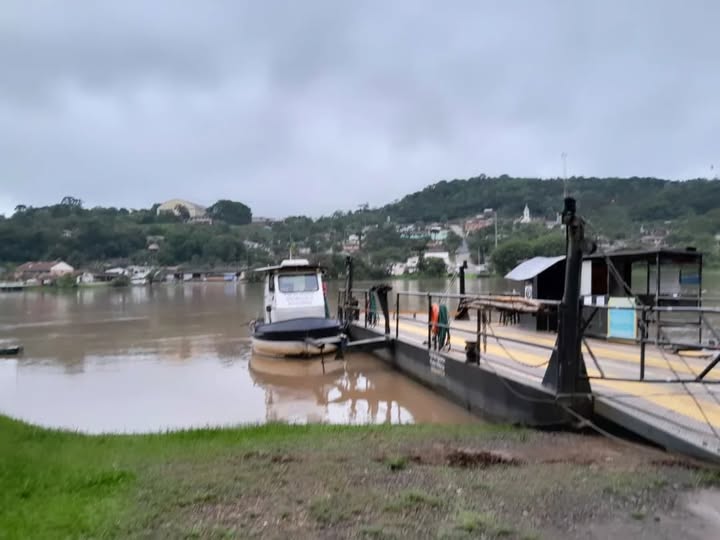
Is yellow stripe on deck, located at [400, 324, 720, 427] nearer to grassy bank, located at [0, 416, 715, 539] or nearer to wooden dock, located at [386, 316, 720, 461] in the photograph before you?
wooden dock, located at [386, 316, 720, 461]

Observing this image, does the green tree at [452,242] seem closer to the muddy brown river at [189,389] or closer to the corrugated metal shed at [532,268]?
the muddy brown river at [189,389]

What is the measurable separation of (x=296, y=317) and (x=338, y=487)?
41.0 feet

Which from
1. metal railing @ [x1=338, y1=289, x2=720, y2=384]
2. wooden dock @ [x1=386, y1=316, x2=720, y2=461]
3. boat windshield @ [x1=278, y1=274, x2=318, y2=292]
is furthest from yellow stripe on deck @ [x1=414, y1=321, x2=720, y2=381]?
boat windshield @ [x1=278, y1=274, x2=318, y2=292]

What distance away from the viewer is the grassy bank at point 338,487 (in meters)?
3.64

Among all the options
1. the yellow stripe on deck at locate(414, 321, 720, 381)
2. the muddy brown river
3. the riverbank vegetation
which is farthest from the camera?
the riverbank vegetation

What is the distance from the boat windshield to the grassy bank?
11.0 metres

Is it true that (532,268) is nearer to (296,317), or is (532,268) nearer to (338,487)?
(296,317)

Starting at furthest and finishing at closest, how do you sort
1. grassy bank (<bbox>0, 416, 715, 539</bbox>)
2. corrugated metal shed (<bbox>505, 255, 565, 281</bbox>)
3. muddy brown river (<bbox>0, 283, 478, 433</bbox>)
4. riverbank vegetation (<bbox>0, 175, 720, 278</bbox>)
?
riverbank vegetation (<bbox>0, 175, 720, 278</bbox>), corrugated metal shed (<bbox>505, 255, 565, 281</bbox>), muddy brown river (<bbox>0, 283, 478, 433</bbox>), grassy bank (<bbox>0, 416, 715, 539</bbox>)

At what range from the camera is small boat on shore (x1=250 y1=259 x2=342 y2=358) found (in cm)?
1484

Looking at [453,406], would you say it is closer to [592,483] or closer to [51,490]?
[592,483]

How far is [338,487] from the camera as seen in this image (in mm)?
4395

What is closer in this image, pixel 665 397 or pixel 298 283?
pixel 665 397

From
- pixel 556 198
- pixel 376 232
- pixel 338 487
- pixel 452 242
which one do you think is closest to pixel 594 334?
pixel 338 487

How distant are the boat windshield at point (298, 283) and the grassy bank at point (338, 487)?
11.0 metres
